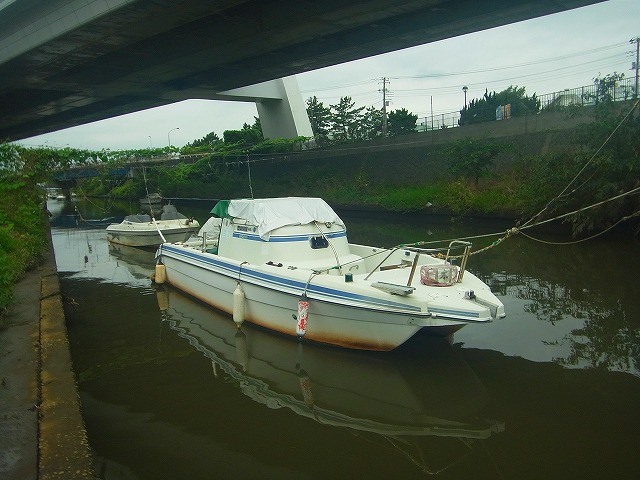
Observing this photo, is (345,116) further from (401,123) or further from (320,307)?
(320,307)

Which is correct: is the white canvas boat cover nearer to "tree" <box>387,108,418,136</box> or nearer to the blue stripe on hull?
the blue stripe on hull

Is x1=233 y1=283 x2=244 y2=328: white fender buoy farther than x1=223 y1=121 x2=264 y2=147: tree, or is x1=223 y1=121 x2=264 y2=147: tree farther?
x1=223 y1=121 x2=264 y2=147: tree

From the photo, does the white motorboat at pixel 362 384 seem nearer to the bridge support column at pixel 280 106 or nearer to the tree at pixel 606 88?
the tree at pixel 606 88

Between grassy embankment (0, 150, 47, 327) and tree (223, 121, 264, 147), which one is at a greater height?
tree (223, 121, 264, 147)

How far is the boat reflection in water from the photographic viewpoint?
5.57 meters

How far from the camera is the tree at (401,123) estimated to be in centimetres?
3359

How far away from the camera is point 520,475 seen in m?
4.61

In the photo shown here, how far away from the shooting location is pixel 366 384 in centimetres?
656

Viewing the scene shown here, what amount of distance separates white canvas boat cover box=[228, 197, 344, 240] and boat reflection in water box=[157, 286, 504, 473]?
1.89 metres

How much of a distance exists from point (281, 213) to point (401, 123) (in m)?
29.4

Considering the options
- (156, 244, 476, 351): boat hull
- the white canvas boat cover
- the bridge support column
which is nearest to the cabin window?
the white canvas boat cover

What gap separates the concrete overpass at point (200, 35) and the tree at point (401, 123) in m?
10.9

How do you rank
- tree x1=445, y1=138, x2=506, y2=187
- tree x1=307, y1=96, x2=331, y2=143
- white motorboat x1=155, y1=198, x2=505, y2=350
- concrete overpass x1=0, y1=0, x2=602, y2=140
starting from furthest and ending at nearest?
tree x1=307, y1=96, x2=331, y2=143, tree x1=445, y1=138, x2=506, y2=187, concrete overpass x1=0, y1=0, x2=602, y2=140, white motorboat x1=155, y1=198, x2=505, y2=350

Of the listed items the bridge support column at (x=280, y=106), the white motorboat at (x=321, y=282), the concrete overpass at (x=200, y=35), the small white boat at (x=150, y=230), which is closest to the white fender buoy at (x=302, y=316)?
the white motorboat at (x=321, y=282)
